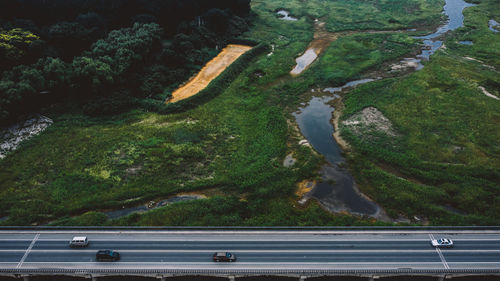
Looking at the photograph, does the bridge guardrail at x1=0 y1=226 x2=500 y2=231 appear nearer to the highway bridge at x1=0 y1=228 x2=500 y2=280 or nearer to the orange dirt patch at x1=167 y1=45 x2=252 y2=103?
the highway bridge at x1=0 y1=228 x2=500 y2=280

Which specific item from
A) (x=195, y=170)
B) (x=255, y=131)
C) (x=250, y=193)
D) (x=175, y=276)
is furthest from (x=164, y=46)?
(x=175, y=276)

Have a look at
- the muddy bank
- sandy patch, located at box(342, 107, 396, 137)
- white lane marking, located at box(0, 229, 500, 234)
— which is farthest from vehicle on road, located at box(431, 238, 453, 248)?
the muddy bank

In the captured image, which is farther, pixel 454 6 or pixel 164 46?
pixel 454 6

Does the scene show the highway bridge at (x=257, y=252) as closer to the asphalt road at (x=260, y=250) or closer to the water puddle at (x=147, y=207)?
the asphalt road at (x=260, y=250)

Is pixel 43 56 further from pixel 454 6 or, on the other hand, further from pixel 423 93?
pixel 454 6

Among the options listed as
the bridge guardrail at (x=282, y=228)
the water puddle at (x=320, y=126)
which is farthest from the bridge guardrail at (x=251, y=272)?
the water puddle at (x=320, y=126)

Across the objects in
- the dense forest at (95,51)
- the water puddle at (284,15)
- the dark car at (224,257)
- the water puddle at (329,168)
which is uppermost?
the dense forest at (95,51)
